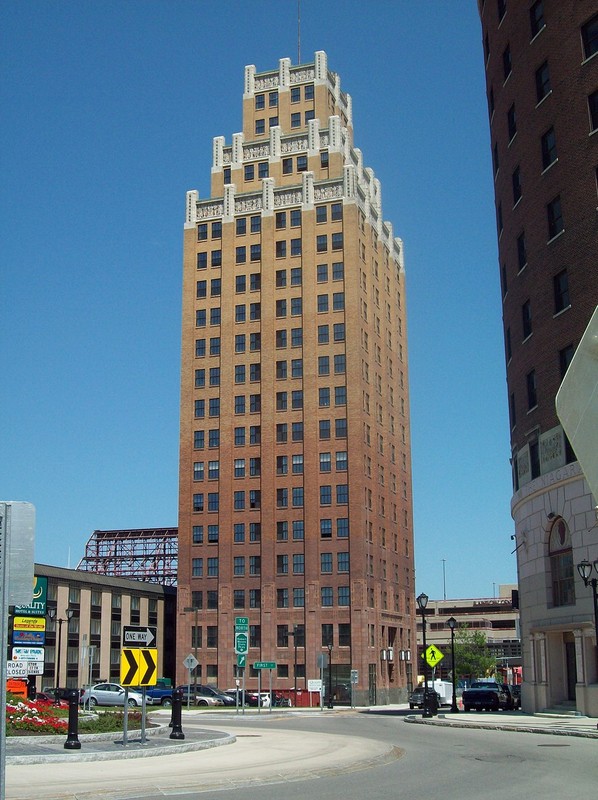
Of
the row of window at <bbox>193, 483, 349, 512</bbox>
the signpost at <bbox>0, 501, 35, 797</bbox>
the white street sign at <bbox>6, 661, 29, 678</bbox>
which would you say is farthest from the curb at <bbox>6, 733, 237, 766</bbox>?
the row of window at <bbox>193, 483, 349, 512</bbox>

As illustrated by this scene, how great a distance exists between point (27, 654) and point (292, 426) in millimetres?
63214

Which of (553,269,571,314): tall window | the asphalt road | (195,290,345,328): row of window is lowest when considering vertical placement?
the asphalt road

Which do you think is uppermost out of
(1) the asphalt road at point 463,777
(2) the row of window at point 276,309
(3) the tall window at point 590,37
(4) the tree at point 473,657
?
(2) the row of window at point 276,309

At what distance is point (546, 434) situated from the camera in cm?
4225

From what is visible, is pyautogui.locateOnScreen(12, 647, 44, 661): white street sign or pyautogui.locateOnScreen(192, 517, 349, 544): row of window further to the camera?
pyautogui.locateOnScreen(192, 517, 349, 544): row of window

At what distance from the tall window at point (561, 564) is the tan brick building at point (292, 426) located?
45338 millimetres

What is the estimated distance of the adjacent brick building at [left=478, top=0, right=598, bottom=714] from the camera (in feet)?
129

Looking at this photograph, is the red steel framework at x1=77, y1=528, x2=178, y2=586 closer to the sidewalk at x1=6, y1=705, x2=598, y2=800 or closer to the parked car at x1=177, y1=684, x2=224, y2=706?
the parked car at x1=177, y1=684, x2=224, y2=706

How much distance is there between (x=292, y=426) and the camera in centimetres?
9156

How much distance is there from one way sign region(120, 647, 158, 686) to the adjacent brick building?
20223 mm

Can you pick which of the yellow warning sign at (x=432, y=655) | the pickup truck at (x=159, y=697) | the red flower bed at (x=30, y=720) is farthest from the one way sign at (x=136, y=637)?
the pickup truck at (x=159, y=697)

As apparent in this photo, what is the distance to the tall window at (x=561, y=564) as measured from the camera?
40.0 metres

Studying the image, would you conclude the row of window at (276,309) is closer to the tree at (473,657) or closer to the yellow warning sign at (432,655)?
the yellow warning sign at (432,655)

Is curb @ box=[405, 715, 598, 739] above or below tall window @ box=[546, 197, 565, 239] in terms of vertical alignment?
below
